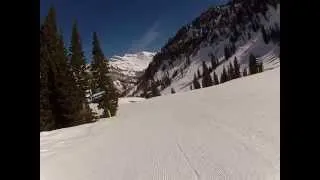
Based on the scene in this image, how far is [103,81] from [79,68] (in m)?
5.42

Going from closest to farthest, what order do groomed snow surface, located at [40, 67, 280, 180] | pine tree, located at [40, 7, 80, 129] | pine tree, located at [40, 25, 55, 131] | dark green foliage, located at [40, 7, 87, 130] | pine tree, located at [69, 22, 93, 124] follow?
groomed snow surface, located at [40, 67, 280, 180]
pine tree, located at [40, 25, 55, 131]
dark green foliage, located at [40, 7, 87, 130]
pine tree, located at [40, 7, 80, 129]
pine tree, located at [69, 22, 93, 124]

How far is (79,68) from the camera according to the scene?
42375 millimetres

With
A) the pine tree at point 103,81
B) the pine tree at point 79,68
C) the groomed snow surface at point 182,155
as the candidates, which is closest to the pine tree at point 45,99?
the pine tree at point 79,68

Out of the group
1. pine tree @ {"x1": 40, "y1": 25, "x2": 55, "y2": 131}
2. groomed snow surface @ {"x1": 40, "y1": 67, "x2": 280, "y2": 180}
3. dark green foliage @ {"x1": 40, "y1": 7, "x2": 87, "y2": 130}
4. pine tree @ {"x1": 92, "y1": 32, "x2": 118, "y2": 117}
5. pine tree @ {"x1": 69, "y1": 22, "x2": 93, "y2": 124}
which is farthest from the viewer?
pine tree @ {"x1": 69, "y1": 22, "x2": 93, "y2": 124}

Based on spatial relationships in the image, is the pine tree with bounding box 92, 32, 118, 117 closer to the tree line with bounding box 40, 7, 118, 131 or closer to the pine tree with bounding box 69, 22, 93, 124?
the tree line with bounding box 40, 7, 118, 131

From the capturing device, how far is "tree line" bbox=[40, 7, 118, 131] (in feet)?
107

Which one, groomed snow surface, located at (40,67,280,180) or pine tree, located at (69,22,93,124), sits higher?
pine tree, located at (69,22,93,124)

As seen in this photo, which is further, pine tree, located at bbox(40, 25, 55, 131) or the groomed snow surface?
pine tree, located at bbox(40, 25, 55, 131)

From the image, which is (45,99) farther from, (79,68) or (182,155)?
(182,155)

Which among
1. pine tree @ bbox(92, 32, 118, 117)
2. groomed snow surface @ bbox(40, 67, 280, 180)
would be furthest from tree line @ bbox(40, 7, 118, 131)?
groomed snow surface @ bbox(40, 67, 280, 180)

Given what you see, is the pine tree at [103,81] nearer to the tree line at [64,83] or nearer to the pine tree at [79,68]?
the tree line at [64,83]

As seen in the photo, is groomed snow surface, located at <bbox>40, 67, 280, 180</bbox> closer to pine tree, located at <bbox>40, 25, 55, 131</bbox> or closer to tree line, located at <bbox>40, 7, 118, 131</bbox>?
pine tree, located at <bbox>40, 25, 55, 131</bbox>

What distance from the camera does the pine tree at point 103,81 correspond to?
3750cm

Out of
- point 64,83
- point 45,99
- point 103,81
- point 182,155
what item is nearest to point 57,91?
point 64,83
